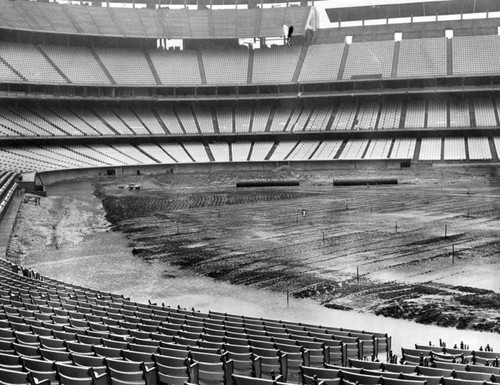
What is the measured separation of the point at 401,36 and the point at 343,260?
58952 mm

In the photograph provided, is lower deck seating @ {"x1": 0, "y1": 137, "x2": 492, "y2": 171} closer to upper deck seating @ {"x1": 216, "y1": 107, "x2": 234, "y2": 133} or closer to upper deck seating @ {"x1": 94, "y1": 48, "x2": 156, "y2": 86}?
→ upper deck seating @ {"x1": 216, "y1": 107, "x2": 234, "y2": 133}

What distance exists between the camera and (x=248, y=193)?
41.3 m

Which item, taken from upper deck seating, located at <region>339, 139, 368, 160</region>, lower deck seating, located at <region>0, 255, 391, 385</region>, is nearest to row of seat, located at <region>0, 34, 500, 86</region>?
upper deck seating, located at <region>339, 139, 368, 160</region>

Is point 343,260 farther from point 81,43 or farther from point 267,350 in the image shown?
point 81,43

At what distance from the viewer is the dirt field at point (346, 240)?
1550 centimetres

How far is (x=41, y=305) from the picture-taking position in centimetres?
1184

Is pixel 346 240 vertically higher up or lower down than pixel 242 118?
lower down

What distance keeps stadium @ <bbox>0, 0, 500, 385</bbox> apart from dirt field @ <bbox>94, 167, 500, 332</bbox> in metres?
0.12

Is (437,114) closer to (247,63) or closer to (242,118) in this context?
(242,118)

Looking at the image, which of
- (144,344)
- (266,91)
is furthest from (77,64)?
(144,344)

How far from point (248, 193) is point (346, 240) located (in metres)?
18.7

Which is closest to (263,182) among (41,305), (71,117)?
(71,117)

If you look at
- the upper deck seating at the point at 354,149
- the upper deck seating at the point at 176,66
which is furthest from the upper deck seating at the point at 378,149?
the upper deck seating at the point at 176,66

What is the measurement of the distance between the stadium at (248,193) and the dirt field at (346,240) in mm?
125
